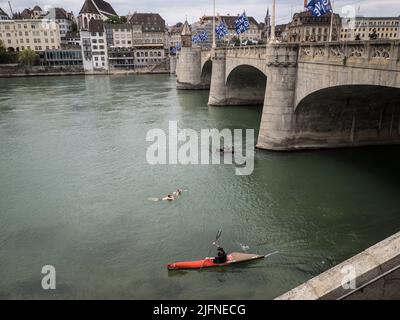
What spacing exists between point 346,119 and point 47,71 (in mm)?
101818

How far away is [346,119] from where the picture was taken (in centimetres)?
2447

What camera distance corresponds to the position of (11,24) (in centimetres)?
11531

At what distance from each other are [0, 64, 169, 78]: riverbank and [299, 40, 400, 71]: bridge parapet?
93.1 metres

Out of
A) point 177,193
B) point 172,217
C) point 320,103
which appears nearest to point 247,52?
point 320,103

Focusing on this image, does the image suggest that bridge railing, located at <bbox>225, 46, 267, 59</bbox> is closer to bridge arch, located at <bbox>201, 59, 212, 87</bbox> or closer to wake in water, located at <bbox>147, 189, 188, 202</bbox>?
wake in water, located at <bbox>147, 189, 188, 202</bbox>

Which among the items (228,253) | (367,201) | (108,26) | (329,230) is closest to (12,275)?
(228,253)

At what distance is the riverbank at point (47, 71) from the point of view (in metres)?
103

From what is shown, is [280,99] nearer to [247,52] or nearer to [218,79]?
[247,52]

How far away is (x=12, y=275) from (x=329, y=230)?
41.9 ft

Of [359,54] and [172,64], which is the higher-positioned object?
[359,54]

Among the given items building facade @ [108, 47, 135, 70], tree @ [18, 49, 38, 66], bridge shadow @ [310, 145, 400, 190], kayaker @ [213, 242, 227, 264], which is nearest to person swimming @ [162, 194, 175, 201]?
kayaker @ [213, 242, 227, 264]

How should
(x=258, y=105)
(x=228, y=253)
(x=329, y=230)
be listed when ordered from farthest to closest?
(x=258, y=105), (x=329, y=230), (x=228, y=253)

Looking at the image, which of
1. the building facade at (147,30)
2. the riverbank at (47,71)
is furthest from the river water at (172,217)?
the building facade at (147,30)
